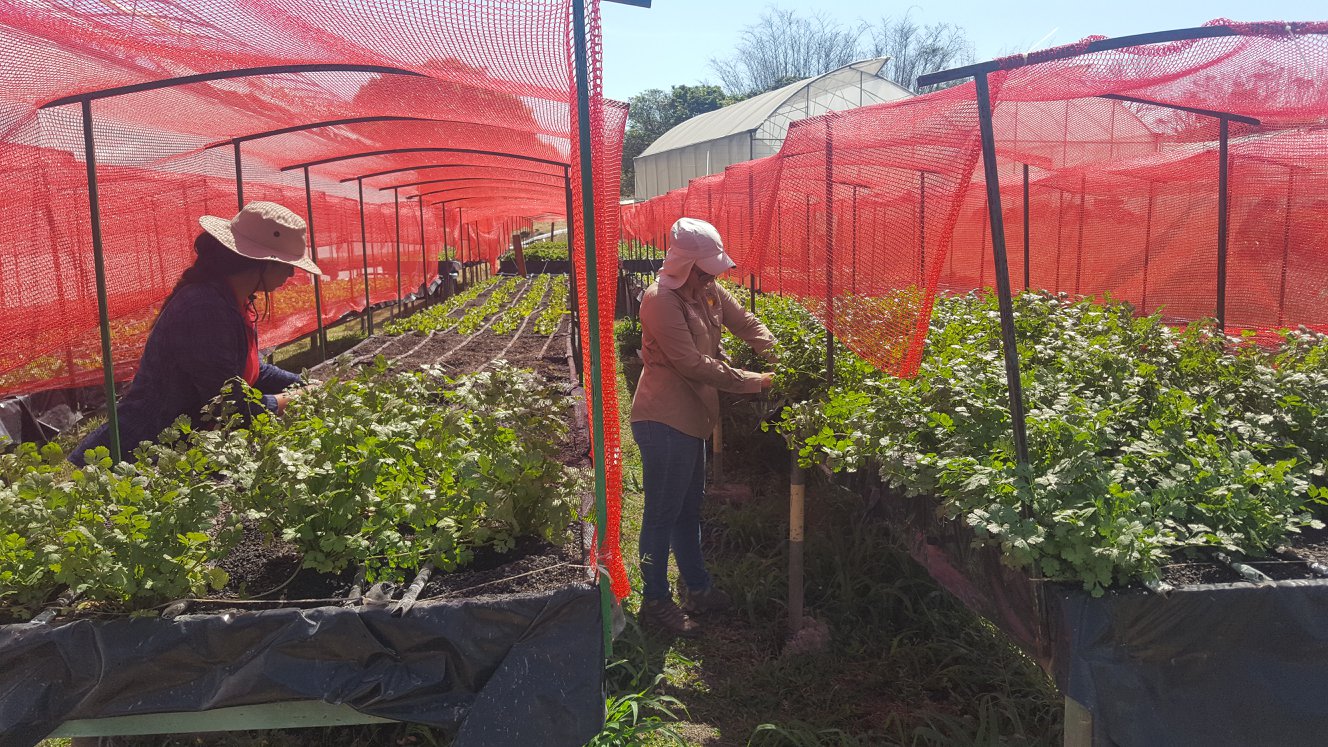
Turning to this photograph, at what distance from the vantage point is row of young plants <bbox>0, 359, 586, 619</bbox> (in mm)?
1973

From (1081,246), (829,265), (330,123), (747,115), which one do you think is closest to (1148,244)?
(1081,246)

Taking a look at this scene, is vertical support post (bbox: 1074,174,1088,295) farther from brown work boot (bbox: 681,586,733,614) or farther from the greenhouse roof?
the greenhouse roof

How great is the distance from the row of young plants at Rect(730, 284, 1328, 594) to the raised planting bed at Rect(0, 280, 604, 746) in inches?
43.1

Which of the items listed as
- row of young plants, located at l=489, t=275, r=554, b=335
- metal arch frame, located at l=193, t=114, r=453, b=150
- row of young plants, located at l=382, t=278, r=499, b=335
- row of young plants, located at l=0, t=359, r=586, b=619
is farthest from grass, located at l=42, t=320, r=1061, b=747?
row of young plants, located at l=382, t=278, r=499, b=335

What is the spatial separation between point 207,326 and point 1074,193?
27.6 feet

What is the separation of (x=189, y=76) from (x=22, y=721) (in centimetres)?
210

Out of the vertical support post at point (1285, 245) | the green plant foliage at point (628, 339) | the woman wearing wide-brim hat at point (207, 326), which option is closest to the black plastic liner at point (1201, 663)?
the woman wearing wide-brim hat at point (207, 326)

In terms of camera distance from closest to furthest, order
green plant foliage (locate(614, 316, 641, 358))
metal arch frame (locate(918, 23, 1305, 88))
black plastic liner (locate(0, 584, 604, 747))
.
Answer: black plastic liner (locate(0, 584, 604, 747)) → metal arch frame (locate(918, 23, 1305, 88)) → green plant foliage (locate(614, 316, 641, 358))

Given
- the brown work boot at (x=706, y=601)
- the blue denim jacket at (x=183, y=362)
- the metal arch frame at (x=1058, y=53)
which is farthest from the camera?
the brown work boot at (x=706, y=601)

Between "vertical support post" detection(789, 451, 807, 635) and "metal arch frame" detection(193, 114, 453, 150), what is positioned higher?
"metal arch frame" detection(193, 114, 453, 150)

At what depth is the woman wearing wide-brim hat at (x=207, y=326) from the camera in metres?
3.30

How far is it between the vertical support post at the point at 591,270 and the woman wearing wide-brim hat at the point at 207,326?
1752mm

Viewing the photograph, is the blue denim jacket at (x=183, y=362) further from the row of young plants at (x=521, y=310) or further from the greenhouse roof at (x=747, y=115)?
the greenhouse roof at (x=747, y=115)

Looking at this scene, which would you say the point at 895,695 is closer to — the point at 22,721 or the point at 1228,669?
the point at 1228,669
